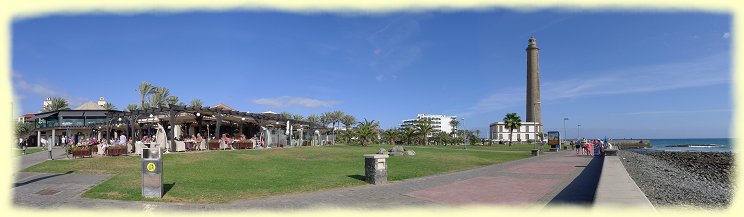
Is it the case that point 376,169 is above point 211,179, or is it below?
above

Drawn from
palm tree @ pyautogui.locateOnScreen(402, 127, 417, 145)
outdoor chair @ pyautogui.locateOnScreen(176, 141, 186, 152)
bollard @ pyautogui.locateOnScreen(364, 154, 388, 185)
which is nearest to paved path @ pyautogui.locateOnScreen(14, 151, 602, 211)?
bollard @ pyautogui.locateOnScreen(364, 154, 388, 185)

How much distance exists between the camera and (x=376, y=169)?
1132 cm

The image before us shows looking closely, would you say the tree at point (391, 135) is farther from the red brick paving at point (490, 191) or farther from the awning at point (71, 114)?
the red brick paving at point (490, 191)

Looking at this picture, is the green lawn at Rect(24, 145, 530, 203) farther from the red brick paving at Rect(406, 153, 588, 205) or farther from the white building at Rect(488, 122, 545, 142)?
the white building at Rect(488, 122, 545, 142)

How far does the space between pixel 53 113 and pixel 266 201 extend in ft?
201

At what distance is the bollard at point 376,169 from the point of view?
37.2 feet

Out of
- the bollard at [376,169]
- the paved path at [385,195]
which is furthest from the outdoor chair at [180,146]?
the bollard at [376,169]

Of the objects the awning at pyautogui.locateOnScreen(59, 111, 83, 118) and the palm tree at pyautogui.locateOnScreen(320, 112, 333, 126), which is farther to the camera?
the palm tree at pyautogui.locateOnScreen(320, 112, 333, 126)

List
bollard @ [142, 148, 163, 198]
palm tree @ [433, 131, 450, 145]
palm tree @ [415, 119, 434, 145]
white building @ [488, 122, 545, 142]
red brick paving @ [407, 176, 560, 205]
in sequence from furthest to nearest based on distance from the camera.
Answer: white building @ [488, 122, 545, 142], palm tree @ [433, 131, 450, 145], palm tree @ [415, 119, 434, 145], red brick paving @ [407, 176, 560, 205], bollard @ [142, 148, 163, 198]

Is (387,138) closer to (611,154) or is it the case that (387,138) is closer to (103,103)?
(611,154)

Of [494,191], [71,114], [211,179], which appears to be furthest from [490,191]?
[71,114]

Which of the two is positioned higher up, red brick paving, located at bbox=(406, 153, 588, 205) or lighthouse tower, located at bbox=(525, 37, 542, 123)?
lighthouse tower, located at bbox=(525, 37, 542, 123)

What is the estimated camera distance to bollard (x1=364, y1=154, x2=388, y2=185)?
37.2 ft

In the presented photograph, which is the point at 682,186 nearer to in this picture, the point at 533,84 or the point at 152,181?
the point at 152,181
